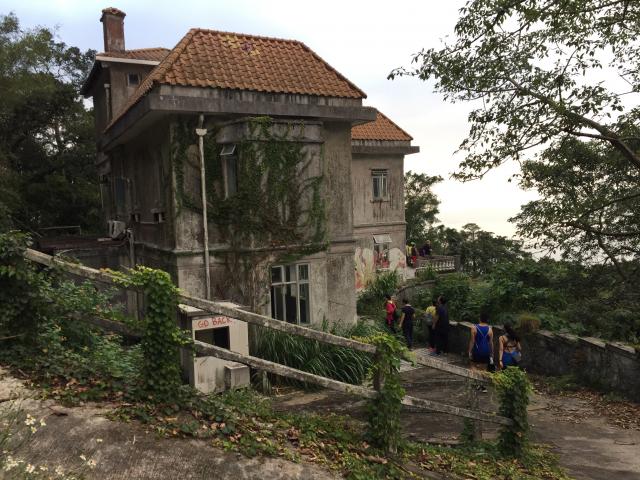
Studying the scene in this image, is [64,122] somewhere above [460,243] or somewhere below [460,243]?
above

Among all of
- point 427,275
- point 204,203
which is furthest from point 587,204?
point 427,275

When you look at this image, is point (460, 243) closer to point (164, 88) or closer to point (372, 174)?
point (372, 174)

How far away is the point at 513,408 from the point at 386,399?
2.45m

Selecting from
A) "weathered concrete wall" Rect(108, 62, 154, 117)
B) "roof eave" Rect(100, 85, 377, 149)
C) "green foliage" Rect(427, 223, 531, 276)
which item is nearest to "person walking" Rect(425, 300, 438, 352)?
"roof eave" Rect(100, 85, 377, 149)

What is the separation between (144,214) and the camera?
15.2 m

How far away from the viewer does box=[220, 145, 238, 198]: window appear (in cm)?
1242

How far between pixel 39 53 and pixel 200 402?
30.2m

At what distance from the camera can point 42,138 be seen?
31203 millimetres

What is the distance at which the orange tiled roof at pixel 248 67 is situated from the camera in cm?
1220

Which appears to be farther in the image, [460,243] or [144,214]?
[460,243]

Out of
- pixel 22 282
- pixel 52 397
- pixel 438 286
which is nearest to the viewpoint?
pixel 52 397

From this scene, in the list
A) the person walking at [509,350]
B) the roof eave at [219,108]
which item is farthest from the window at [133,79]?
the person walking at [509,350]

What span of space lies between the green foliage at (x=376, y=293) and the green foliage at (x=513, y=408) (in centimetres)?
1272

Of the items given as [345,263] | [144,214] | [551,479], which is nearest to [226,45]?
[144,214]
